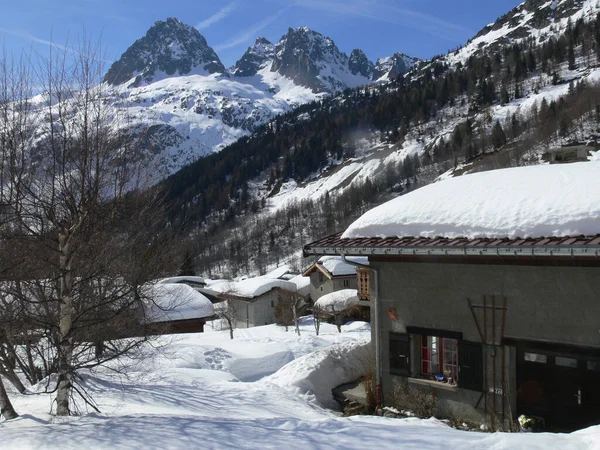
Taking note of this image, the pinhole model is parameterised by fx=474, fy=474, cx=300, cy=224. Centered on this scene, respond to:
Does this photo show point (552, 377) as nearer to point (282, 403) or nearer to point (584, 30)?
point (282, 403)

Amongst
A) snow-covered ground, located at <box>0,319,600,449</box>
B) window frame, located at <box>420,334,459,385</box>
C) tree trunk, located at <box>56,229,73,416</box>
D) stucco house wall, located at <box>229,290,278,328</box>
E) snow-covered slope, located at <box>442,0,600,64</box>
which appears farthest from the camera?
snow-covered slope, located at <box>442,0,600,64</box>

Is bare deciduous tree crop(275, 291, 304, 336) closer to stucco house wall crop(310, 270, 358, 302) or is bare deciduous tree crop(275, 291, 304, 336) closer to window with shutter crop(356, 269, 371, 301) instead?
stucco house wall crop(310, 270, 358, 302)

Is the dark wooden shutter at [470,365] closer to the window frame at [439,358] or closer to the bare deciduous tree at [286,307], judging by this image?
the window frame at [439,358]

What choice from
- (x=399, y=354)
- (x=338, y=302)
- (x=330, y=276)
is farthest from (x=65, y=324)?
(x=330, y=276)

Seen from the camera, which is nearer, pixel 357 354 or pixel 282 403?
pixel 282 403

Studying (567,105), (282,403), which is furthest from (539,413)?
(567,105)

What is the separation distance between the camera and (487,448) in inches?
173

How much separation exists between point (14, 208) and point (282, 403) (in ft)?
20.2

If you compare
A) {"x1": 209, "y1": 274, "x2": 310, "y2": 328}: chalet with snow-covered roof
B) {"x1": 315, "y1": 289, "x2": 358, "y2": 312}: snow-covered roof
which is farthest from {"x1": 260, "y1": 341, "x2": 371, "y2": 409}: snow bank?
{"x1": 209, "y1": 274, "x2": 310, "y2": 328}: chalet with snow-covered roof

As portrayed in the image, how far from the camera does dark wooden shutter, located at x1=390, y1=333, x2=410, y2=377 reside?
8031 millimetres

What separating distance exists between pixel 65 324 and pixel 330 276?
129 feet

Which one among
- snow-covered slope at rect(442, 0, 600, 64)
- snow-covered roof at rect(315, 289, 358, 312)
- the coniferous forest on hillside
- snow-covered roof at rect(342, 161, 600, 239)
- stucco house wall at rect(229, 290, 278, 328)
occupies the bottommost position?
stucco house wall at rect(229, 290, 278, 328)

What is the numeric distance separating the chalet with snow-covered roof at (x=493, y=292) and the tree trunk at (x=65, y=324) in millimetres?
3794

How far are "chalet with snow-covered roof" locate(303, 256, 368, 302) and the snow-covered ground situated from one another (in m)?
28.8
